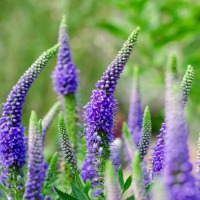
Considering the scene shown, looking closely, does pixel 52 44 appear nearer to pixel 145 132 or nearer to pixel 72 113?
pixel 72 113

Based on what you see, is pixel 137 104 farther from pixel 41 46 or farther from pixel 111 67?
pixel 41 46

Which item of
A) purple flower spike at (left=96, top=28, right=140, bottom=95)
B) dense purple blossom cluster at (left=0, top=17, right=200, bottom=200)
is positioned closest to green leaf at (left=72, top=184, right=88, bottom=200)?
dense purple blossom cluster at (left=0, top=17, right=200, bottom=200)

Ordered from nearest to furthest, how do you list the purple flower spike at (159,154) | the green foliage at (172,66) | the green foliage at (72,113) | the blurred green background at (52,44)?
the green foliage at (172,66) < the purple flower spike at (159,154) < the green foliage at (72,113) < the blurred green background at (52,44)

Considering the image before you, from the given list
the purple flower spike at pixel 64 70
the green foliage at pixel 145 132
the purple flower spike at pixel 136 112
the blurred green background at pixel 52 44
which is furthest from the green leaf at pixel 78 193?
the blurred green background at pixel 52 44

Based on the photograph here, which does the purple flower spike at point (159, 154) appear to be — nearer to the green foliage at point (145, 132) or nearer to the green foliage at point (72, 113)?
the green foliage at point (145, 132)

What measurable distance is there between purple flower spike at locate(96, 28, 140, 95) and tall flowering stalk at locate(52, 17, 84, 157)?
46.5 inches

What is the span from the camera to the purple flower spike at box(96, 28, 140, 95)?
8.00ft

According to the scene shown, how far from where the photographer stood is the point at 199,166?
2.16m

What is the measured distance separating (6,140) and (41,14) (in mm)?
11413

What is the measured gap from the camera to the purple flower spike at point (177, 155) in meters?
1.60

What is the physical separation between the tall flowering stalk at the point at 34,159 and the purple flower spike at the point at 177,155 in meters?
0.50

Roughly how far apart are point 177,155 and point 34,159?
0.61 metres

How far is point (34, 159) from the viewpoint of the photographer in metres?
2.01

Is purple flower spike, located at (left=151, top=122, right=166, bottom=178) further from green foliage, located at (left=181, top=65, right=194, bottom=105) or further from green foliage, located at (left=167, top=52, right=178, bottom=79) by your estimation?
green foliage, located at (left=167, top=52, right=178, bottom=79)
